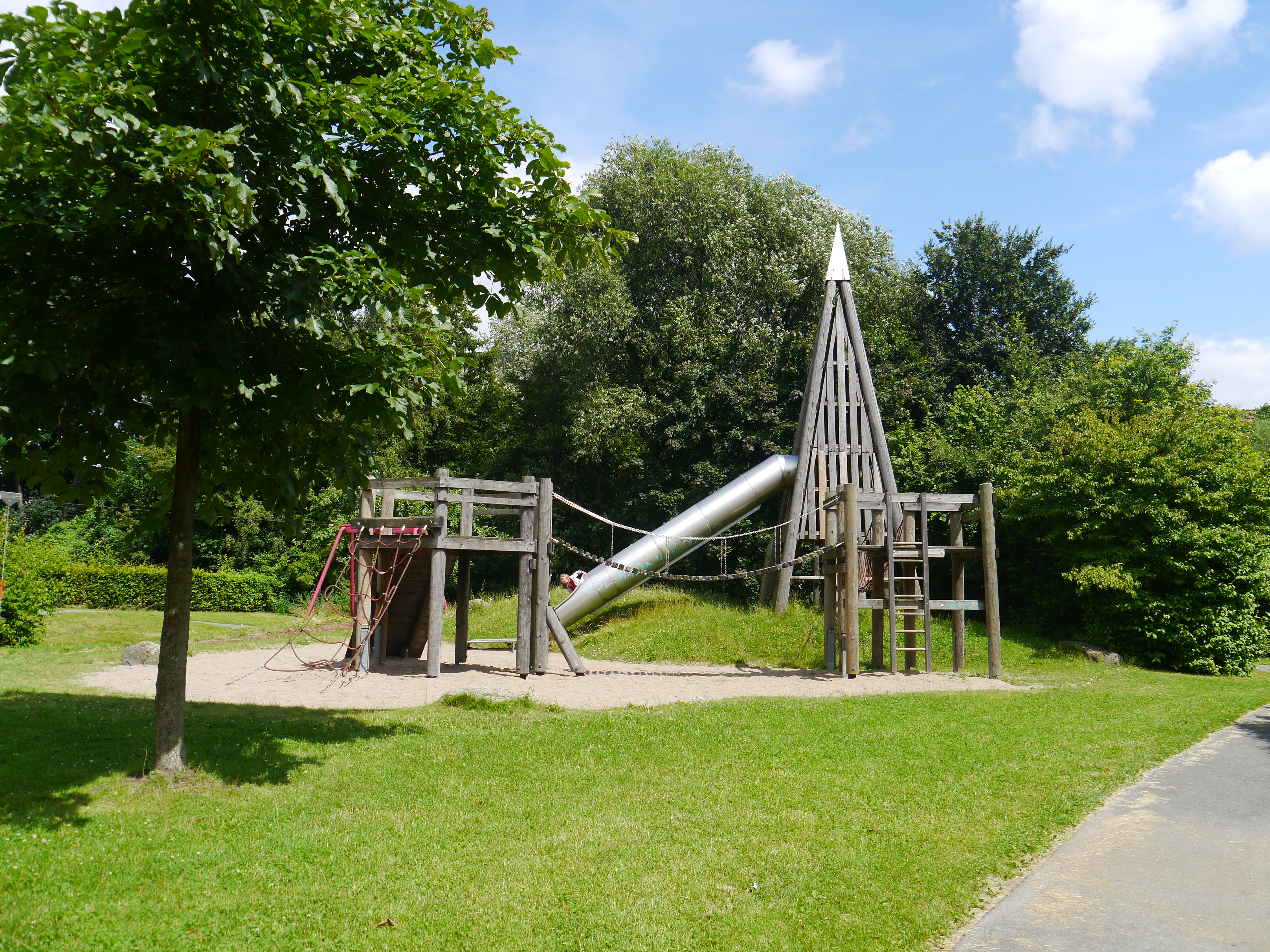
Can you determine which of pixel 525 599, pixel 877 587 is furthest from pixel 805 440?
pixel 525 599

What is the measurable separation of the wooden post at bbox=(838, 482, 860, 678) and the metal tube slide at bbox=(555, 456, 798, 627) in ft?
14.1

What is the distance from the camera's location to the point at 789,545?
1833 centimetres

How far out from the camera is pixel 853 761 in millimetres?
7727

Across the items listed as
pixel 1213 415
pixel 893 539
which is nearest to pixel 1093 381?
pixel 1213 415

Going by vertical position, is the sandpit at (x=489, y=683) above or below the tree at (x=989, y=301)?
below

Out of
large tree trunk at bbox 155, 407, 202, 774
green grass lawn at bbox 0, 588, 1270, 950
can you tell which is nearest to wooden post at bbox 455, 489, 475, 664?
green grass lawn at bbox 0, 588, 1270, 950

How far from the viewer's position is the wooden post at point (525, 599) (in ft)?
44.4

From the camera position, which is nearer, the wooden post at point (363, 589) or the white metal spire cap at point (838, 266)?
the wooden post at point (363, 589)

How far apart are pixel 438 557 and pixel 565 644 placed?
8.61 feet

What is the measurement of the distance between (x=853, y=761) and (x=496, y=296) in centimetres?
490

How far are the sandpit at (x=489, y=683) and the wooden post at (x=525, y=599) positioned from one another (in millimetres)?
269

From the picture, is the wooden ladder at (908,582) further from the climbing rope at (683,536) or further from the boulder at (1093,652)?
the boulder at (1093,652)

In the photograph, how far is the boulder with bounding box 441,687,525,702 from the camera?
1038 cm

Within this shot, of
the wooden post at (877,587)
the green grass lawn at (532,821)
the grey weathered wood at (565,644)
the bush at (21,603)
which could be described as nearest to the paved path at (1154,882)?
the green grass lawn at (532,821)
